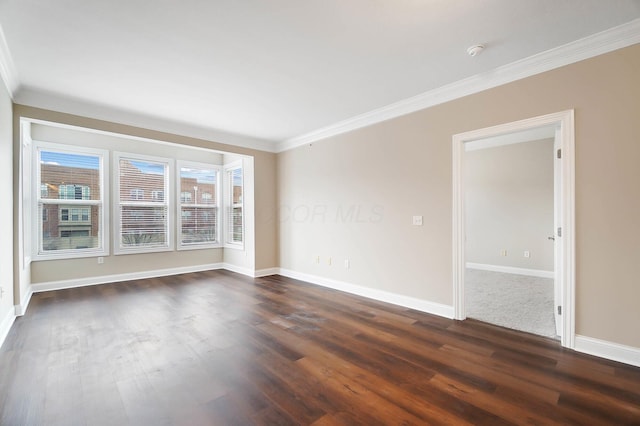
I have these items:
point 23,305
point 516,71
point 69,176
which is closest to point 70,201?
point 69,176

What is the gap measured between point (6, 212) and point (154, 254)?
2735 mm

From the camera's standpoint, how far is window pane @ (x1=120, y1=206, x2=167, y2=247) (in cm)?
525

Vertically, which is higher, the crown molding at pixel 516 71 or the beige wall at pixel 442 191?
the crown molding at pixel 516 71

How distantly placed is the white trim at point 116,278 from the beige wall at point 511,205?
19.2 feet

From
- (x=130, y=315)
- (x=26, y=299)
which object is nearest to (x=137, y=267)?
(x=26, y=299)

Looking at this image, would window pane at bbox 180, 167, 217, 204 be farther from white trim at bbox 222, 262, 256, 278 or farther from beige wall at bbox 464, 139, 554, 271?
beige wall at bbox 464, 139, 554, 271

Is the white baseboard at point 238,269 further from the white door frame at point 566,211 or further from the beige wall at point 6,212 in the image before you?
the white door frame at point 566,211

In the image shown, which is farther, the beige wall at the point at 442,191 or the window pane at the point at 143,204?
the window pane at the point at 143,204

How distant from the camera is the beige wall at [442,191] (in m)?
2.27

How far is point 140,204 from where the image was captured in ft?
17.7

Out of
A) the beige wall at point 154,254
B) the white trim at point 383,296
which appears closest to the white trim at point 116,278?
the beige wall at point 154,254

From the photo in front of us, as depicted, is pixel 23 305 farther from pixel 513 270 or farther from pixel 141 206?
pixel 513 270

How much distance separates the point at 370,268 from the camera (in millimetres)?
4141

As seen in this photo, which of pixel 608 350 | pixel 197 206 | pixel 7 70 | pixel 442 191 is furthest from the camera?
pixel 197 206
